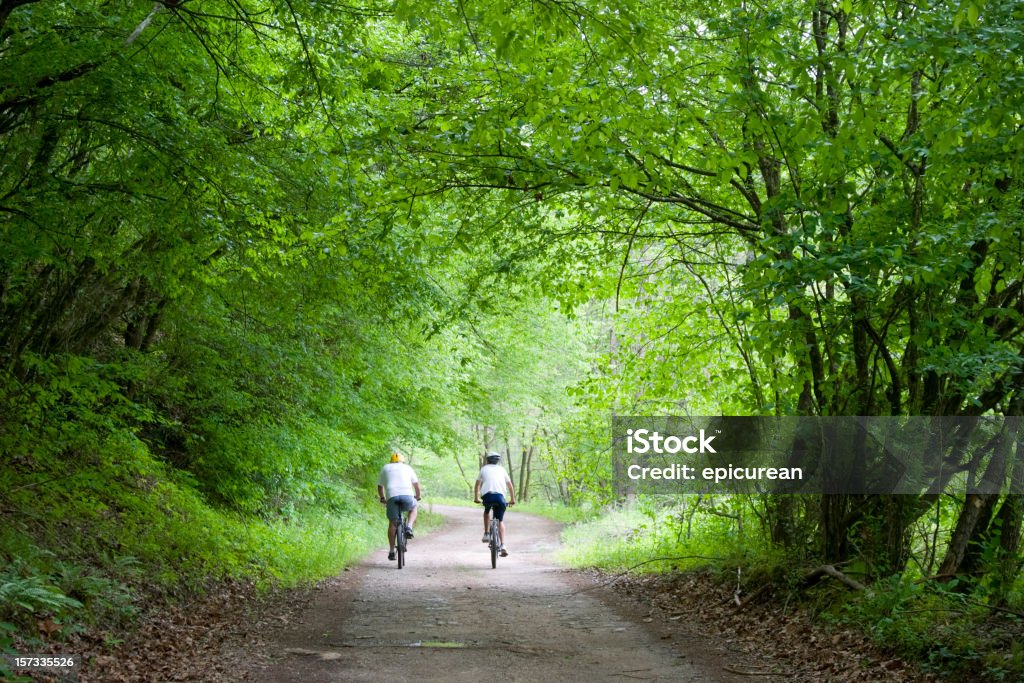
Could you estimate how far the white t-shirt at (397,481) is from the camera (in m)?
15.3

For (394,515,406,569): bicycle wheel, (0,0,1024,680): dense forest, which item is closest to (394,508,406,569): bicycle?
(394,515,406,569): bicycle wheel

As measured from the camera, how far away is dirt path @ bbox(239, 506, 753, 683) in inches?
282

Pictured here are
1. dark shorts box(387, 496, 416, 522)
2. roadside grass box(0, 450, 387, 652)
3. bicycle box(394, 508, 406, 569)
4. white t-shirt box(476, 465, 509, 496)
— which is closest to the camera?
roadside grass box(0, 450, 387, 652)

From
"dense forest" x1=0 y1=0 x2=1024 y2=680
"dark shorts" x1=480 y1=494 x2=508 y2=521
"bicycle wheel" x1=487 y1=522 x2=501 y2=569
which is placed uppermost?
"dense forest" x1=0 y1=0 x2=1024 y2=680

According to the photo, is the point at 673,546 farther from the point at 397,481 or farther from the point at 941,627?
the point at 941,627

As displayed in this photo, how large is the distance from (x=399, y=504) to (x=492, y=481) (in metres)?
1.75

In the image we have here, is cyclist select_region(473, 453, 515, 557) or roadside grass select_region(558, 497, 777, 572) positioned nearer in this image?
roadside grass select_region(558, 497, 777, 572)

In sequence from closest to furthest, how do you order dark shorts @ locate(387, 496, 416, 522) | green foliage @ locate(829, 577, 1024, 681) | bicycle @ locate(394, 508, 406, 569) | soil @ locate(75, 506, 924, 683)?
green foliage @ locate(829, 577, 1024, 681), soil @ locate(75, 506, 924, 683), dark shorts @ locate(387, 496, 416, 522), bicycle @ locate(394, 508, 406, 569)

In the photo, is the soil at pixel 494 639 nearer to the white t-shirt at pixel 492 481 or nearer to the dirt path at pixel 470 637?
the dirt path at pixel 470 637

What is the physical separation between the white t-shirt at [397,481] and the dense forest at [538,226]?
2.11 m

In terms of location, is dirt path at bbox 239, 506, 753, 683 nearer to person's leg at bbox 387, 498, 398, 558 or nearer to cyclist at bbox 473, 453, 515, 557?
person's leg at bbox 387, 498, 398, 558

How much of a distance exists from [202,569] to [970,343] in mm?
8367

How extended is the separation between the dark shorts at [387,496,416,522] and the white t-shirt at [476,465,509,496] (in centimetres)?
135

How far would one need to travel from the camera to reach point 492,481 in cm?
1599
